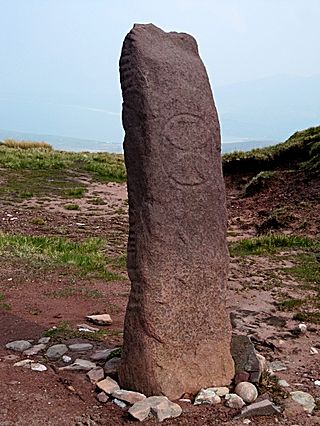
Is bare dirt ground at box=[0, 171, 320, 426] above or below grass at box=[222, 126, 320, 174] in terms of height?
below

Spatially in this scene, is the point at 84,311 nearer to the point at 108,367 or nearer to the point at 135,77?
the point at 108,367

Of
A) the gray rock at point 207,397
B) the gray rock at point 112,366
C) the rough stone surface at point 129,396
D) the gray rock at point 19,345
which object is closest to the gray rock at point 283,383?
the gray rock at point 207,397

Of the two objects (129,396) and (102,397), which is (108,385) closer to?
(102,397)

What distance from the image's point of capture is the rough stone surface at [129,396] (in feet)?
15.4

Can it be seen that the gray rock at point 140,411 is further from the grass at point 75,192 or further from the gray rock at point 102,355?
the grass at point 75,192

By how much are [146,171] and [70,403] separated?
6.01ft

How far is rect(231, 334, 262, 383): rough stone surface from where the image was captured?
516 centimetres

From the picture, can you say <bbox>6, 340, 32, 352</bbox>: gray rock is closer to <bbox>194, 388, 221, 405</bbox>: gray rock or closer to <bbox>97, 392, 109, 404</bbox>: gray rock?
<bbox>97, 392, 109, 404</bbox>: gray rock

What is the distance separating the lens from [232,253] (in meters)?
11.4

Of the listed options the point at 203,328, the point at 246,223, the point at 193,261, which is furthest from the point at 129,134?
the point at 246,223

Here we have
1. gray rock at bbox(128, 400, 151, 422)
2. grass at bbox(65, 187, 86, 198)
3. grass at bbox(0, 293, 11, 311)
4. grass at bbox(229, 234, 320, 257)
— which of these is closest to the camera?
gray rock at bbox(128, 400, 151, 422)

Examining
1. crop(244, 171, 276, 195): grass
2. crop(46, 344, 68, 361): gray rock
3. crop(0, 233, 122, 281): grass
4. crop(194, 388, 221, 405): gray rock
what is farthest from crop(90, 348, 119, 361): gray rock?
crop(244, 171, 276, 195): grass

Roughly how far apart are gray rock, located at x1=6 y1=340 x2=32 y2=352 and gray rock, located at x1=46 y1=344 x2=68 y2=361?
0.83ft

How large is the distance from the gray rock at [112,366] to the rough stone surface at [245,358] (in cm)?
100
